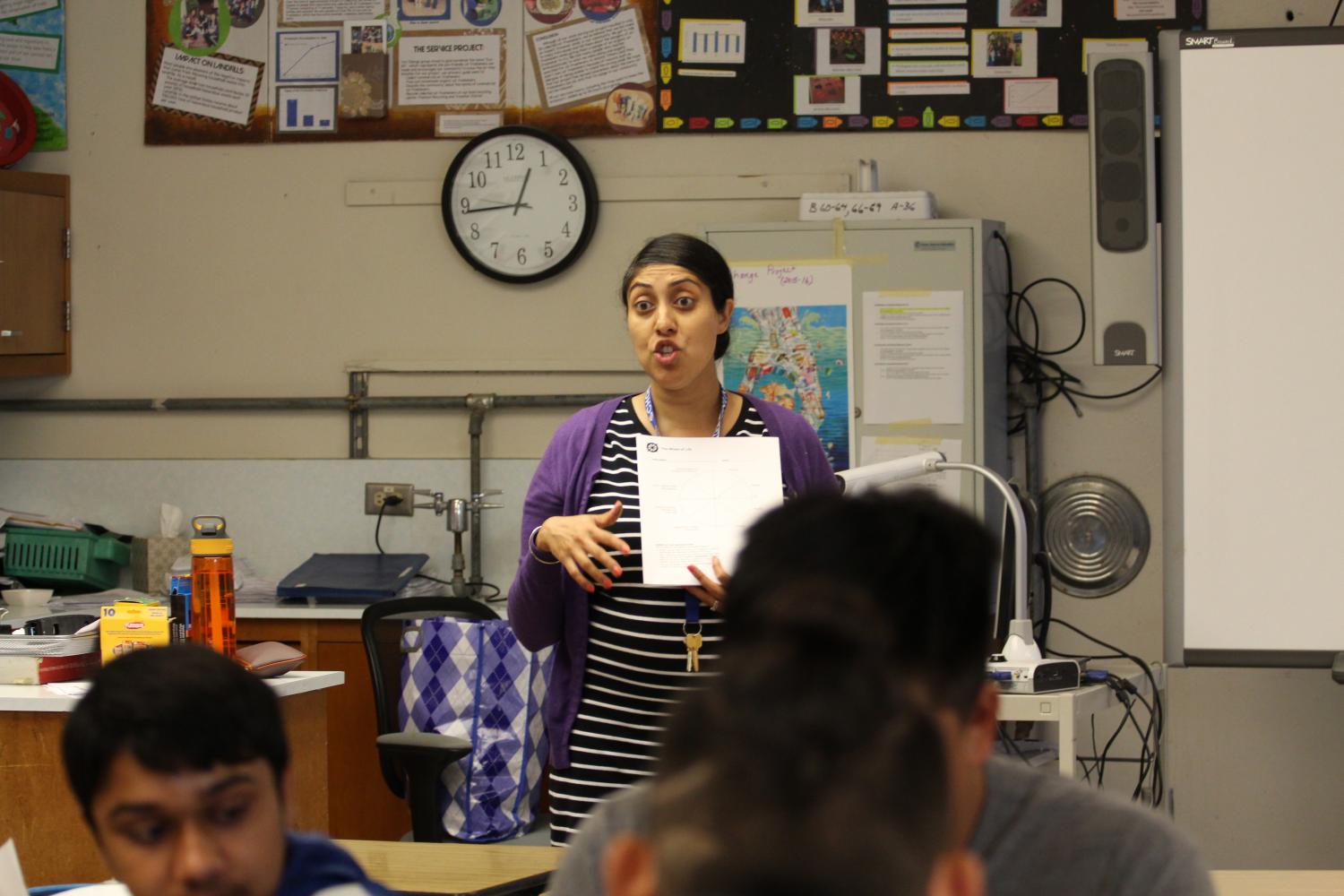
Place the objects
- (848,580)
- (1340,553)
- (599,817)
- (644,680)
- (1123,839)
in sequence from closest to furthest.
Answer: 1. (848,580)
2. (1123,839)
3. (599,817)
4. (644,680)
5. (1340,553)

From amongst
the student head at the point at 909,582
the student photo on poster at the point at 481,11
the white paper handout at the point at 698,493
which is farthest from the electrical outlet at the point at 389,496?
the student head at the point at 909,582

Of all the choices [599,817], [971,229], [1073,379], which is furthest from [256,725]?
[1073,379]

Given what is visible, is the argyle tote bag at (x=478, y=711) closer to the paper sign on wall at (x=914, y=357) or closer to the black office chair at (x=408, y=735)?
the black office chair at (x=408, y=735)

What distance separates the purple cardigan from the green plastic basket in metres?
2.55

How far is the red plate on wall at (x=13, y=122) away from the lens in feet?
14.4

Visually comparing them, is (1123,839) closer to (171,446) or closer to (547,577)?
(547,577)

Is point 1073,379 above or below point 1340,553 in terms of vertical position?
above

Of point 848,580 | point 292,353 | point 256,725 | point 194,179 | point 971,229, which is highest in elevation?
point 194,179

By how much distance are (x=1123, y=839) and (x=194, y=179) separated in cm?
421

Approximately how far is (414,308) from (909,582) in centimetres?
390

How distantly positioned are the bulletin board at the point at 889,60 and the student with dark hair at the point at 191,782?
11.4 ft

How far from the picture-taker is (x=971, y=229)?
12.4 ft

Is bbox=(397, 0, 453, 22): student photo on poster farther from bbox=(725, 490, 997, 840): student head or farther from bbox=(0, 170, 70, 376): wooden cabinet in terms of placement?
bbox=(725, 490, 997, 840): student head

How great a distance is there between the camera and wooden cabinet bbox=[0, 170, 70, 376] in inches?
169
